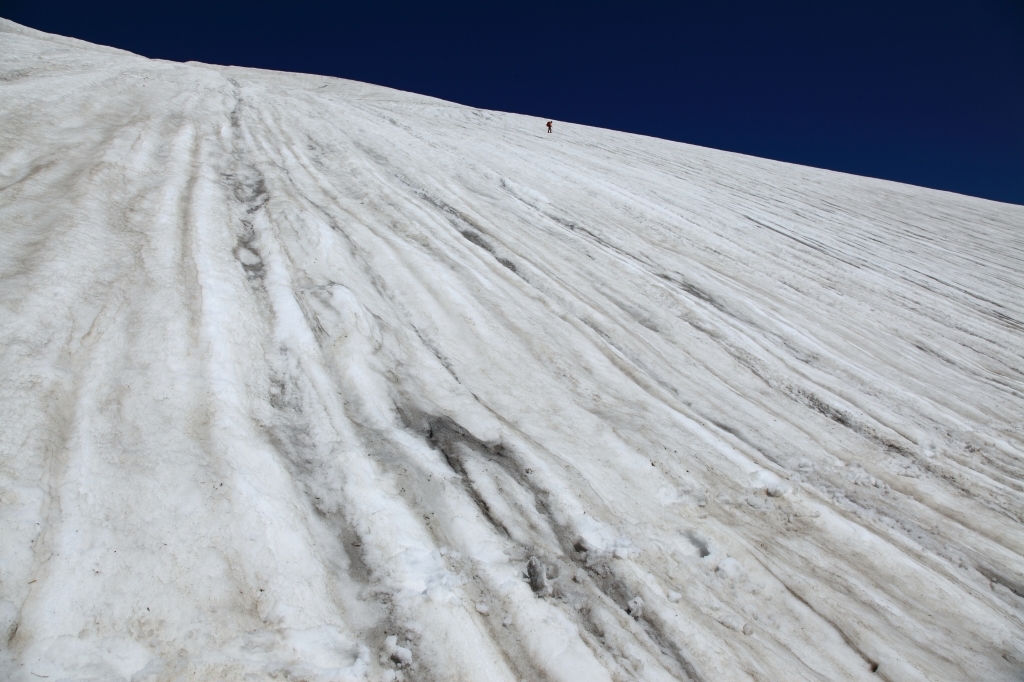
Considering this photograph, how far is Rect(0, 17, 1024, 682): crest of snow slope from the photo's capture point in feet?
7.21

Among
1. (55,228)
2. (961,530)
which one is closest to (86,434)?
(55,228)

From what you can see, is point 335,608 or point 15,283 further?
point 15,283

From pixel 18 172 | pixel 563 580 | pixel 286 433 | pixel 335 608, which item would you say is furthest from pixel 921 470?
pixel 18 172

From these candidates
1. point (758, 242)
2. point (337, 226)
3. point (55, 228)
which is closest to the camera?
point (55, 228)

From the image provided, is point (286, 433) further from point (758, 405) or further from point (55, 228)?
point (758, 405)

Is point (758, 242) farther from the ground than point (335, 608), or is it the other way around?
point (758, 242)

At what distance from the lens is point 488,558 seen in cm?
260

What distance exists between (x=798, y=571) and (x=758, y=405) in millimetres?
1877

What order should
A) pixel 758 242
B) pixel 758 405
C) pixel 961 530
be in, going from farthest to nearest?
pixel 758 242
pixel 758 405
pixel 961 530

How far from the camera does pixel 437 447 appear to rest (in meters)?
3.23

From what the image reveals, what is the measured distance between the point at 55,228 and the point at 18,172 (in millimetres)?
1512

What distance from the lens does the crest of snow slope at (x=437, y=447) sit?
220 cm

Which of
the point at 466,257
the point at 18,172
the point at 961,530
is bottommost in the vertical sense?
the point at 961,530

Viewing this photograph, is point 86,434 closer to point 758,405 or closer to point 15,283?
point 15,283
